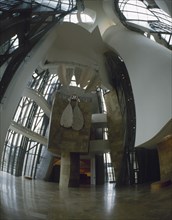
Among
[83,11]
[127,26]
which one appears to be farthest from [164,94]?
[83,11]

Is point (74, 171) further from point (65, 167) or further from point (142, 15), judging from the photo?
point (142, 15)

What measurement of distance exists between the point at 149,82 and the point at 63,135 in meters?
14.1

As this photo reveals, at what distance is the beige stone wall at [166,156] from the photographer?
16.5m

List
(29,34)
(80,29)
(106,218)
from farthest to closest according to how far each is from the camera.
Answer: (80,29)
(29,34)
(106,218)

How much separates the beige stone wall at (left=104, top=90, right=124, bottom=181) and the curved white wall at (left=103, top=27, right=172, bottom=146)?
11.0 metres

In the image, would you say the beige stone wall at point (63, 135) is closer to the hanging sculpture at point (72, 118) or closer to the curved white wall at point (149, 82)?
the hanging sculpture at point (72, 118)

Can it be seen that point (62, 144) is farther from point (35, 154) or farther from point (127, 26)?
point (35, 154)

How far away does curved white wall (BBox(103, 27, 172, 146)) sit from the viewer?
37.5 feet

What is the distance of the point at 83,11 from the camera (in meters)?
20.7

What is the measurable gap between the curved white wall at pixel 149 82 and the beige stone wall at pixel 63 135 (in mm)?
10960

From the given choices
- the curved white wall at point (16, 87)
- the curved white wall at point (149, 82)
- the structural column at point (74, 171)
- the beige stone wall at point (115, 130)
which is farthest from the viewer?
the beige stone wall at point (115, 130)

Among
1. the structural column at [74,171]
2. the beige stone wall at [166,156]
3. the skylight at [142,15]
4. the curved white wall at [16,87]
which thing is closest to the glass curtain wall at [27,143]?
the structural column at [74,171]

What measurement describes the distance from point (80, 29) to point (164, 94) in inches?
417

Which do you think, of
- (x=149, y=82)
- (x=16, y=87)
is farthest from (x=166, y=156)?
(x=16, y=87)
